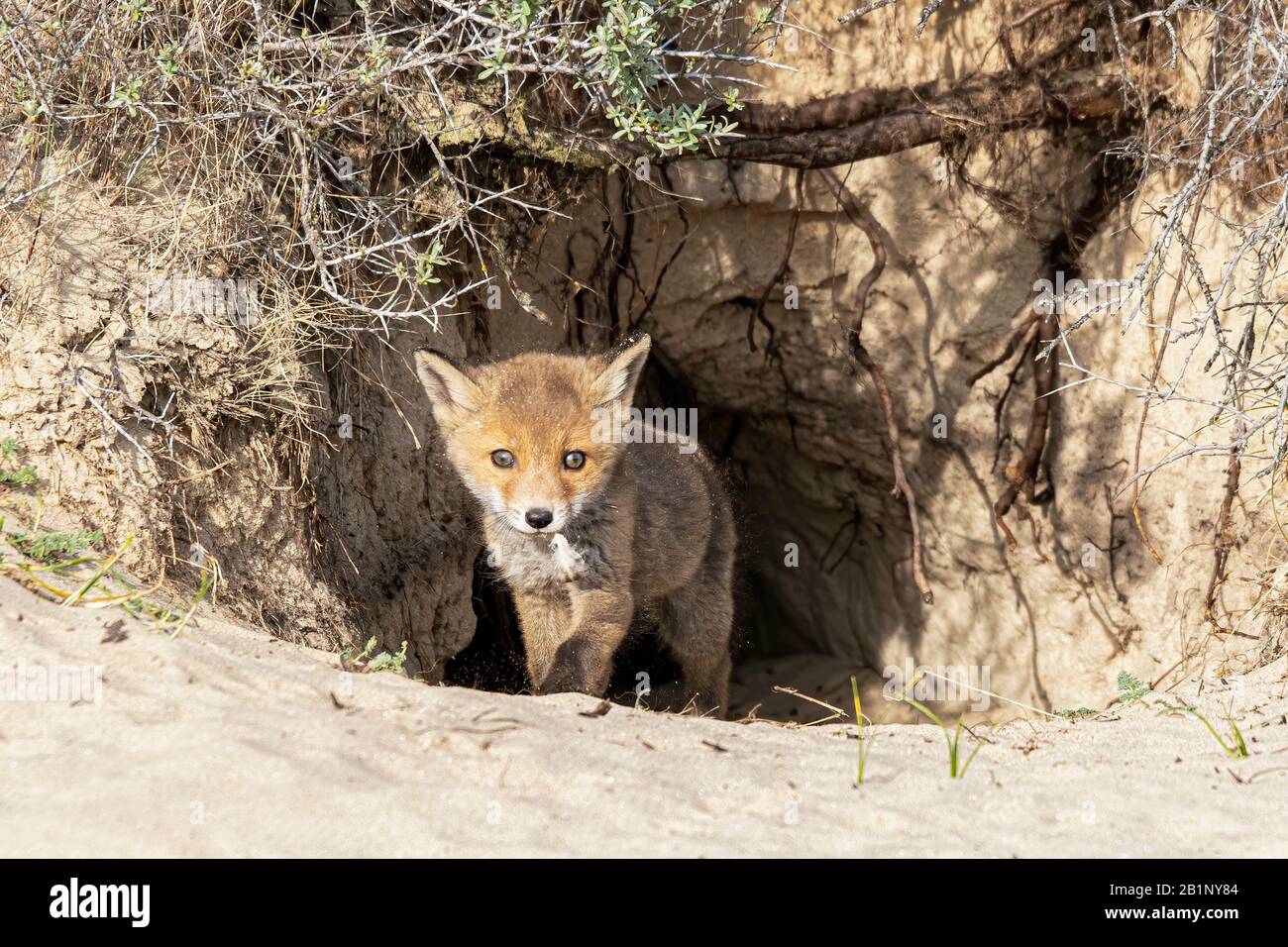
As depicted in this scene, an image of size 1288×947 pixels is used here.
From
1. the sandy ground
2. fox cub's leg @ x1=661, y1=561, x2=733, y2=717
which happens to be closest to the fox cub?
fox cub's leg @ x1=661, y1=561, x2=733, y2=717

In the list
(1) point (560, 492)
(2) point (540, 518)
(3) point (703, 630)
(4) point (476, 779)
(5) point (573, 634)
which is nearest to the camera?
(4) point (476, 779)

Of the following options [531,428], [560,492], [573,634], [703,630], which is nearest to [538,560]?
[573,634]

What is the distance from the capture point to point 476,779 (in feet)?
8.00

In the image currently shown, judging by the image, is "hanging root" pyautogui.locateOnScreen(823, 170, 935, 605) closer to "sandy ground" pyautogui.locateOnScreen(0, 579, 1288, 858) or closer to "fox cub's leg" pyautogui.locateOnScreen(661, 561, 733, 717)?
"fox cub's leg" pyautogui.locateOnScreen(661, 561, 733, 717)

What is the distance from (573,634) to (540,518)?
64 centimetres

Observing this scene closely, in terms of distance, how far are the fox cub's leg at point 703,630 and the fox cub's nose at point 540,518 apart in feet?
5.41

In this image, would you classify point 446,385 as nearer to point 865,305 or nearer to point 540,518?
point 540,518

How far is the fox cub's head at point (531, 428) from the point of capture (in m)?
3.94

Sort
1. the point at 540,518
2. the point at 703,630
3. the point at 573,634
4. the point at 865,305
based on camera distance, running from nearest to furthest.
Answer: the point at 540,518, the point at 573,634, the point at 703,630, the point at 865,305

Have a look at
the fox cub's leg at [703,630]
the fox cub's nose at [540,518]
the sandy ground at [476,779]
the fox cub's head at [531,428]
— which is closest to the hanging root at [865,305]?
the fox cub's leg at [703,630]

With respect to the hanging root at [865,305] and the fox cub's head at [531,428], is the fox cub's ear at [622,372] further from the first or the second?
the hanging root at [865,305]

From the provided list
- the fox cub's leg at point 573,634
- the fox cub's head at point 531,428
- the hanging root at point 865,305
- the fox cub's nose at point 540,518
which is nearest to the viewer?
the fox cub's nose at point 540,518

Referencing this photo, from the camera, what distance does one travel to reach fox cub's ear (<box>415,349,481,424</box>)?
163 inches
